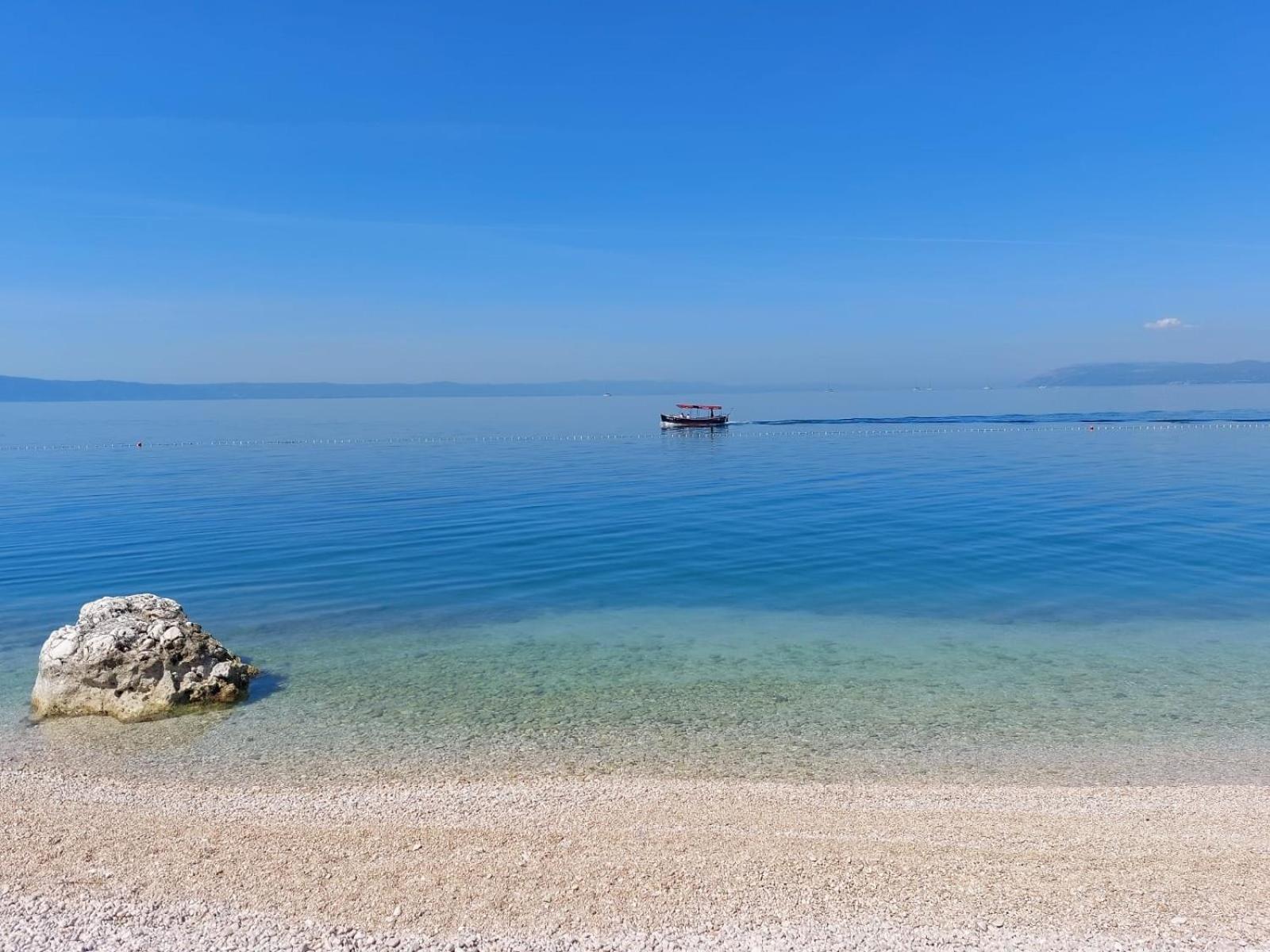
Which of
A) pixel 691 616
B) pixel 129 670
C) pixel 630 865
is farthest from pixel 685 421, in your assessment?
pixel 630 865

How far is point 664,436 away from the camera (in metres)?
98.2

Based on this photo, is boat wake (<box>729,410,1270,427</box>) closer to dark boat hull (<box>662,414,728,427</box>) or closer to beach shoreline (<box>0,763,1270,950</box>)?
dark boat hull (<box>662,414,728,427</box>)

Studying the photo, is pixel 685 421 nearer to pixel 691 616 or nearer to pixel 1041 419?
pixel 1041 419

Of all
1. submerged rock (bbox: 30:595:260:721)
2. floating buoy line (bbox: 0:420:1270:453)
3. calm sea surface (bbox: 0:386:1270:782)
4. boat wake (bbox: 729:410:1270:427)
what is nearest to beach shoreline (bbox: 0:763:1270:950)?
calm sea surface (bbox: 0:386:1270:782)

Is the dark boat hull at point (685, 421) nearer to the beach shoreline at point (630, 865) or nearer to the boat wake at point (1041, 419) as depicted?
the boat wake at point (1041, 419)

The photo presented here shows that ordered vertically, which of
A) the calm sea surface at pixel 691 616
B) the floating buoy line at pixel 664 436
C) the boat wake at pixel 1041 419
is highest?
the boat wake at pixel 1041 419

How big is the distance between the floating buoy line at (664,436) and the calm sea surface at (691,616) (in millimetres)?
32998

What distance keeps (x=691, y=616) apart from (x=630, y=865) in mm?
12692

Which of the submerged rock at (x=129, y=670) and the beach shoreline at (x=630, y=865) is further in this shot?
the submerged rock at (x=129, y=670)

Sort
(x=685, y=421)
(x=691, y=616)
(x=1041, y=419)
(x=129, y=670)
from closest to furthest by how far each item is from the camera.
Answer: (x=129, y=670) < (x=691, y=616) < (x=685, y=421) < (x=1041, y=419)

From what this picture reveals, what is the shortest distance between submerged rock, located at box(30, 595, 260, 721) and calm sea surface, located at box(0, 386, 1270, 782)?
0.52 m

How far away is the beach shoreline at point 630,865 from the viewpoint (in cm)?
821

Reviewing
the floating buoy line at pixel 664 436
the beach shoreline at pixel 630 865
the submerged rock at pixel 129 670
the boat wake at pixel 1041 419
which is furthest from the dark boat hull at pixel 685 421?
the beach shoreline at pixel 630 865

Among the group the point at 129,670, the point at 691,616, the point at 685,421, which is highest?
the point at 685,421
